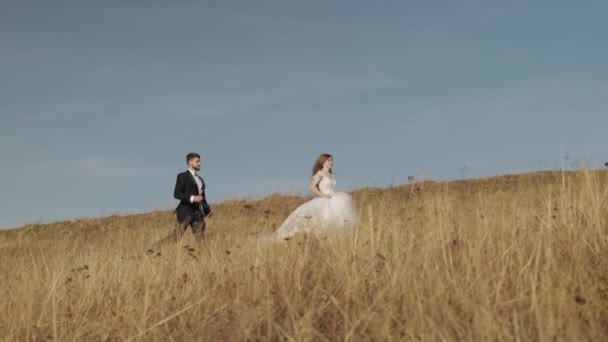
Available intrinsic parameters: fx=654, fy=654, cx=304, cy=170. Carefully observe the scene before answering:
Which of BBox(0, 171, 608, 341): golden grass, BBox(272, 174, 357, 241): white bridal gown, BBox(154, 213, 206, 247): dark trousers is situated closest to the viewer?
BBox(0, 171, 608, 341): golden grass

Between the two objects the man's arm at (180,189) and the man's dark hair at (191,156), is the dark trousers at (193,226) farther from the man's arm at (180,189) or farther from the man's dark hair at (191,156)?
the man's dark hair at (191,156)

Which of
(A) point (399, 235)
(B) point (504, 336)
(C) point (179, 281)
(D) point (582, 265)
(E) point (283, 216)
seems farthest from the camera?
(E) point (283, 216)

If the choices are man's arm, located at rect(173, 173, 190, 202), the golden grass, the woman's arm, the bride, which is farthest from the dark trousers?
the golden grass

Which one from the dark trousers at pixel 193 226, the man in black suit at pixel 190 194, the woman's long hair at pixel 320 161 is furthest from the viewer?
the woman's long hair at pixel 320 161

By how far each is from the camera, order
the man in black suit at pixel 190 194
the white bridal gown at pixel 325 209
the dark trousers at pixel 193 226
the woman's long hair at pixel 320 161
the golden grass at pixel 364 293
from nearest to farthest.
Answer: the golden grass at pixel 364 293, the white bridal gown at pixel 325 209, the dark trousers at pixel 193 226, the man in black suit at pixel 190 194, the woman's long hair at pixel 320 161

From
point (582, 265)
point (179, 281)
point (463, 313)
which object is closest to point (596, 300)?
point (582, 265)

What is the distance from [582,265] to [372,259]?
1.52m

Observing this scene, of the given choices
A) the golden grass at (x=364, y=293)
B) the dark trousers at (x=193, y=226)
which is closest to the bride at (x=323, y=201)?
the dark trousers at (x=193, y=226)

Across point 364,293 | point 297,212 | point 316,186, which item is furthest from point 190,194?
point 364,293

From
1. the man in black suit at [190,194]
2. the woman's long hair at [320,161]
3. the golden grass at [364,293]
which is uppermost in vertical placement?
the woman's long hair at [320,161]

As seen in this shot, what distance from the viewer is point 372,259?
512cm

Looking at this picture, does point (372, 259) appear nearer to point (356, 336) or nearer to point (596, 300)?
point (356, 336)

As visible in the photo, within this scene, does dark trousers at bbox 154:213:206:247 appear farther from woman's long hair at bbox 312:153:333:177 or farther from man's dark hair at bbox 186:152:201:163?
woman's long hair at bbox 312:153:333:177

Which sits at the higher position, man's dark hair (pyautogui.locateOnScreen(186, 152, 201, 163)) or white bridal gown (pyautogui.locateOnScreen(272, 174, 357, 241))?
man's dark hair (pyautogui.locateOnScreen(186, 152, 201, 163))
